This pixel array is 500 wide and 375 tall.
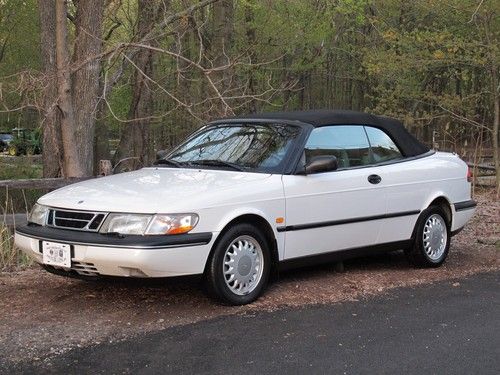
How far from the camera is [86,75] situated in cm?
1156

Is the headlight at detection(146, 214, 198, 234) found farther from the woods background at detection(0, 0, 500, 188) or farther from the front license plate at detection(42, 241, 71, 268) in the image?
the woods background at detection(0, 0, 500, 188)

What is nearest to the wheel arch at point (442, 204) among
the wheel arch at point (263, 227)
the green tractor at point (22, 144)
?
the wheel arch at point (263, 227)

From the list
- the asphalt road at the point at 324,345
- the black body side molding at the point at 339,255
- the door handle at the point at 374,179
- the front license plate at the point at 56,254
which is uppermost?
the door handle at the point at 374,179

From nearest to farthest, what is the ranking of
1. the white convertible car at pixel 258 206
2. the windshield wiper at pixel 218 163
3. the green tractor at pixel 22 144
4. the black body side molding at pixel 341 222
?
the white convertible car at pixel 258 206 → the black body side molding at pixel 341 222 → the windshield wiper at pixel 218 163 → the green tractor at pixel 22 144

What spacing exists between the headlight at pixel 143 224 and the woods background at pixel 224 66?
497 cm

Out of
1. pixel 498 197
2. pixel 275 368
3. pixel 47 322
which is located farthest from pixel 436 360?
pixel 498 197

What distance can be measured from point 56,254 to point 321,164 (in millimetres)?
2278

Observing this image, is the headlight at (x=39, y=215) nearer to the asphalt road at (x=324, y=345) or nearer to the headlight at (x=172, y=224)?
the headlight at (x=172, y=224)

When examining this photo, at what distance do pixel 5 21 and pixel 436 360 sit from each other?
1055 inches

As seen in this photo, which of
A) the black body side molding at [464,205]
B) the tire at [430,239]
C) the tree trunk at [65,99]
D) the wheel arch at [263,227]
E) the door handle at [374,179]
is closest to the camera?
the wheel arch at [263,227]

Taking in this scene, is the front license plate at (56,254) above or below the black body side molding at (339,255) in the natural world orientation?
above

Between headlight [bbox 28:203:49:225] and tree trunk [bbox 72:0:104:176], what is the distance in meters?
6.11

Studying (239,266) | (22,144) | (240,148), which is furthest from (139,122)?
(239,266)

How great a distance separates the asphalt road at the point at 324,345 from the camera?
3.94 metres
